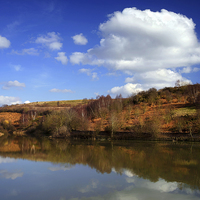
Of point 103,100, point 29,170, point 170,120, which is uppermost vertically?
point 103,100

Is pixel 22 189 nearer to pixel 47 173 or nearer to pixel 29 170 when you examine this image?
pixel 47 173

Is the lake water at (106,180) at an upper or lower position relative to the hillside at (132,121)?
lower

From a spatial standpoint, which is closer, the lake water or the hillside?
the lake water

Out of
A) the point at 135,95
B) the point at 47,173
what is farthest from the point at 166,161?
the point at 135,95

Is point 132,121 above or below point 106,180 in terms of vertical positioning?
above

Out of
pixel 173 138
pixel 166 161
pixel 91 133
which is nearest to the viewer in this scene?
pixel 166 161

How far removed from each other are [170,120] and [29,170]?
3154cm

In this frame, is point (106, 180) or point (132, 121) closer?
point (106, 180)

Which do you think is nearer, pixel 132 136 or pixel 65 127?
pixel 132 136

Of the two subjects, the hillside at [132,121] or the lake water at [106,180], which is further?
the hillside at [132,121]

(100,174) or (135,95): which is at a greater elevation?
(135,95)

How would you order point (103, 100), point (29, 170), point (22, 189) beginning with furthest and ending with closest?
point (103, 100), point (29, 170), point (22, 189)

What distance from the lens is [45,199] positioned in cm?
1006

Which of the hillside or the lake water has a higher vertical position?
the hillside
